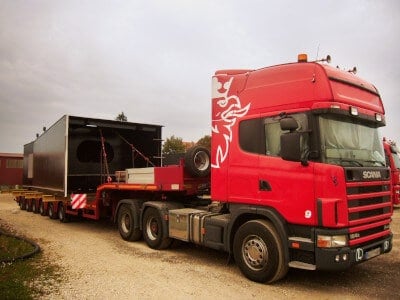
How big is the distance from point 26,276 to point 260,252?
152 inches

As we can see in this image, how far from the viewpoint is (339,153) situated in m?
5.93

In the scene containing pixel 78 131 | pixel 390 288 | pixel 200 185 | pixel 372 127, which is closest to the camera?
pixel 390 288

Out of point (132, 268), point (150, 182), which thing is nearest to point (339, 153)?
point (132, 268)

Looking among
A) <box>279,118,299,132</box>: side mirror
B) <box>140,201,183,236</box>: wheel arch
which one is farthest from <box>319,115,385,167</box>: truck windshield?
<box>140,201,183,236</box>: wheel arch

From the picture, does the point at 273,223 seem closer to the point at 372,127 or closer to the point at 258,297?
the point at 258,297

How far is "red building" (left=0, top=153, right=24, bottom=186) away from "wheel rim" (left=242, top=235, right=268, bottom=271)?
4080 centimetres

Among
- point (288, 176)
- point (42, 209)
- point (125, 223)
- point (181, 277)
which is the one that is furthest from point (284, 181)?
point (42, 209)

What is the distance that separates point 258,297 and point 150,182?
14.3 ft

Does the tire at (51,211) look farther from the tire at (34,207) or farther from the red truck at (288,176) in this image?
the red truck at (288,176)

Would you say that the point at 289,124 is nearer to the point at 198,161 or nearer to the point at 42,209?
the point at 198,161

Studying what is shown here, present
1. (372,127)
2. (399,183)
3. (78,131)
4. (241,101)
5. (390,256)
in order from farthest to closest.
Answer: (399,183), (78,131), (390,256), (241,101), (372,127)

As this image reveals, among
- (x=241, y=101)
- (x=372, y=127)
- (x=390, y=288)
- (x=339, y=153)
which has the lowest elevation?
(x=390, y=288)

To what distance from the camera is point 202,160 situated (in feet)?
29.3

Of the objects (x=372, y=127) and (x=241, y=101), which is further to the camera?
(x=241, y=101)
